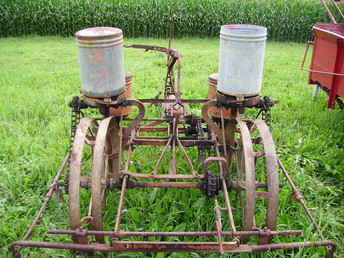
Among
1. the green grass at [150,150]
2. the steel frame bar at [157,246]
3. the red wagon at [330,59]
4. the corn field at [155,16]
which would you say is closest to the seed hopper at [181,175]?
the steel frame bar at [157,246]

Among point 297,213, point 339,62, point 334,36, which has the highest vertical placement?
point 334,36

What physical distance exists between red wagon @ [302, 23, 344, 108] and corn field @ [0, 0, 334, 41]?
9.26m

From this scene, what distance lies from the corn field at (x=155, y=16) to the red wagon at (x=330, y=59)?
926 cm

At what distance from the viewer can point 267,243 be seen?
→ 266cm

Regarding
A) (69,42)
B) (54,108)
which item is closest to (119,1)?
(69,42)

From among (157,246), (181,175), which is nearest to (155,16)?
(181,175)

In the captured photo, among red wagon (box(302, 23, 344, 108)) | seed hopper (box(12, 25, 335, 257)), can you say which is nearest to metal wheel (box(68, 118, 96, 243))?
seed hopper (box(12, 25, 335, 257))

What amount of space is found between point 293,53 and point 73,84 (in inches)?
318

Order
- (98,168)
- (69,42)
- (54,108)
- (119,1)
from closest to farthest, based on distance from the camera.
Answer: (98,168)
(54,108)
(69,42)
(119,1)

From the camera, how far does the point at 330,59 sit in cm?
513

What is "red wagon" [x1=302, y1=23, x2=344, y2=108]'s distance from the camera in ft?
16.0

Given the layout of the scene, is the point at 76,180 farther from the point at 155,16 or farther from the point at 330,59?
the point at 155,16

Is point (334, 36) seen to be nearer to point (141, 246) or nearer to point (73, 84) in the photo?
point (141, 246)

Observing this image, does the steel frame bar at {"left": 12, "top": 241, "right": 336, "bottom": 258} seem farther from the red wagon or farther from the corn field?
the corn field
